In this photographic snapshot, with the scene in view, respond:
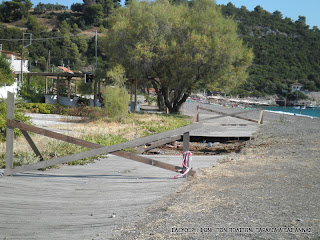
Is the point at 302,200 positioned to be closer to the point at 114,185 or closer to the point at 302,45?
the point at 114,185

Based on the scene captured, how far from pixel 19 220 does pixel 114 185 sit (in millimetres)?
2197

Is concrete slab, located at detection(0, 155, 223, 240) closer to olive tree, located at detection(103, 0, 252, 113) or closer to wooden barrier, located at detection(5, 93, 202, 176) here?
wooden barrier, located at detection(5, 93, 202, 176)

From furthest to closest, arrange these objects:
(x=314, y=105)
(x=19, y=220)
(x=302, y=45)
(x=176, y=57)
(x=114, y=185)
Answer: (x=302, y=45) < (x=314, y=105) < (x=176, y=57) < (x=114, y=185) < (x=19, y=220)

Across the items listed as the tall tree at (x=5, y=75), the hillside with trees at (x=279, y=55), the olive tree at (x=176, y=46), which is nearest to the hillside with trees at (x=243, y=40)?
the hillside with trees at (x=279, y=55)

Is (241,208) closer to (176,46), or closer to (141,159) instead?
(141,159)

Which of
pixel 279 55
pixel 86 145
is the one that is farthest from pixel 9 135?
pixel 279 55

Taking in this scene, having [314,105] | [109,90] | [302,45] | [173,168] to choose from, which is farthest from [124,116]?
[302,45]

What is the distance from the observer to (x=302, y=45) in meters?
163

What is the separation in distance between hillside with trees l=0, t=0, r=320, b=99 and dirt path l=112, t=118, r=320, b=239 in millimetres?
95903

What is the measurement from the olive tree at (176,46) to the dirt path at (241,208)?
893 inches

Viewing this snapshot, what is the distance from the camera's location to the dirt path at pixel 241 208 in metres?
4.46

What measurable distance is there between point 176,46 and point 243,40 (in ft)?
400

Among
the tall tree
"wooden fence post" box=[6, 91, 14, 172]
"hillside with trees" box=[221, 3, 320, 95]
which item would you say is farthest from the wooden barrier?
"hillside with trees" box=[221, 3, 320, 95]

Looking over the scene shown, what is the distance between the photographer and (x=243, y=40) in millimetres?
146750
